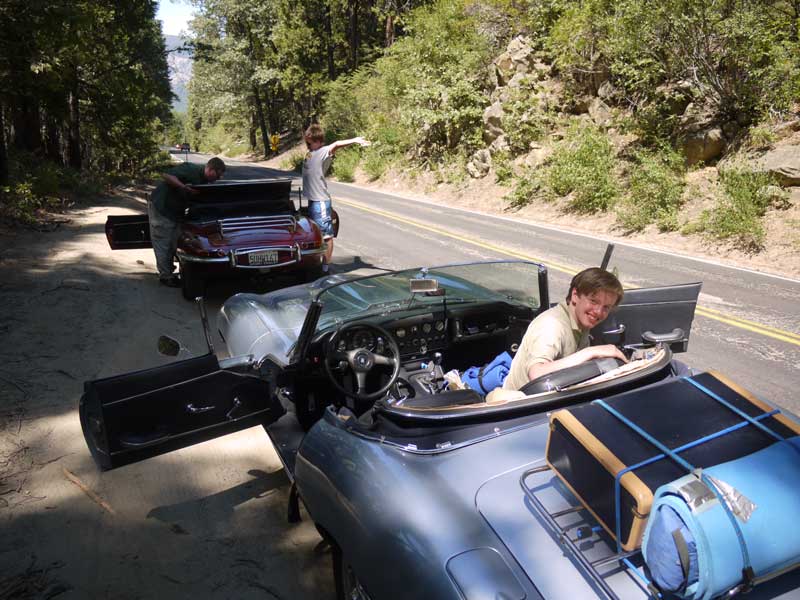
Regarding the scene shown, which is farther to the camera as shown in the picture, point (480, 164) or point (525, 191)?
point (480, 164)

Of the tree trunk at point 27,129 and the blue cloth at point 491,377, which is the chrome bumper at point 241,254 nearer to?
the blue cloth at point 491,377

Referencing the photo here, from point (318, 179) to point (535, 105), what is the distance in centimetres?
1433

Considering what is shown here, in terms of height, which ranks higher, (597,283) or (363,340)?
(597,283)

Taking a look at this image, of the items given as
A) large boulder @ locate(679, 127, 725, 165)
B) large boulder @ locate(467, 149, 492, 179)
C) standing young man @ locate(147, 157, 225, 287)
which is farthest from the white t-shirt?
large boulder @ locate(467, 149, 492, 179)

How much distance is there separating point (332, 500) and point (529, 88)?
826 inches

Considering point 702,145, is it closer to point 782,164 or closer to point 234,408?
point 782,164

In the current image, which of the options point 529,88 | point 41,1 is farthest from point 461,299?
point 529,88

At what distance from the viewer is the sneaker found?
26.6 ft

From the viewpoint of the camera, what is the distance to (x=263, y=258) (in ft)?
23.2

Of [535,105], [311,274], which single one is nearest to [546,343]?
[311,274]

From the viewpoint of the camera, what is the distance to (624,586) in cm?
163

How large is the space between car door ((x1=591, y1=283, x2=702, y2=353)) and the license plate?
443 cm

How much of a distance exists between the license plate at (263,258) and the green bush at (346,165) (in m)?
23.8

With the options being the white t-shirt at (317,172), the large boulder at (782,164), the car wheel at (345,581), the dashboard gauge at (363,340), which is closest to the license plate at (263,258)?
the white t-shirt at (317,172)
